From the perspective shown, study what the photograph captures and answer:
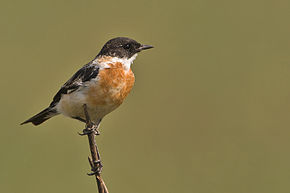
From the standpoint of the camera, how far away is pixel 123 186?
6.98 m

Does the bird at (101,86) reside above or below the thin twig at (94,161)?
above

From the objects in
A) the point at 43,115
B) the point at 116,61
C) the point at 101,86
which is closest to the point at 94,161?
the point at 101,86

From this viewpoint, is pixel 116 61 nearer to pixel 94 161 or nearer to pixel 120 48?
pixel 120 48

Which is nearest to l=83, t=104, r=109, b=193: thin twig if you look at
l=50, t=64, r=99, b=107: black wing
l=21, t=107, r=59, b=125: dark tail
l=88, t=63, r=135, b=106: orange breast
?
l=88, t=63, r=135, b=106: orange breast

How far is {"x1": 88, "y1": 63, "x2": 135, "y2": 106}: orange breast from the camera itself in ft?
16.3

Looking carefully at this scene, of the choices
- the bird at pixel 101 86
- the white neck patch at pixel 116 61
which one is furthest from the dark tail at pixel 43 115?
the white neck patch at pixel 116 61

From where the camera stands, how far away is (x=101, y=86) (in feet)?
16.4

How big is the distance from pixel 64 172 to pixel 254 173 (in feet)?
8.88

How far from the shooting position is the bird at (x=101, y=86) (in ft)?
16.4

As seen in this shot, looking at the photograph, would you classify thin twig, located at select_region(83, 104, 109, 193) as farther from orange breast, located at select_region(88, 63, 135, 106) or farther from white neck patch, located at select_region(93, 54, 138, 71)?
white neck patch, located at select_region(93, 54, 138, 71)

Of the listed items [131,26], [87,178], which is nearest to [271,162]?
[87,178]

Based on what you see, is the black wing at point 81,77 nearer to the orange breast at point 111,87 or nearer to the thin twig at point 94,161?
the orange breast at point 111,87

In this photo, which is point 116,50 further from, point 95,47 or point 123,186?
point 95,47

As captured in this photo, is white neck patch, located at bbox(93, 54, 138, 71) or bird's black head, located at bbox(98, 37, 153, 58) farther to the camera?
bird's black head, located at bbox(98, 37, 153, 58)
